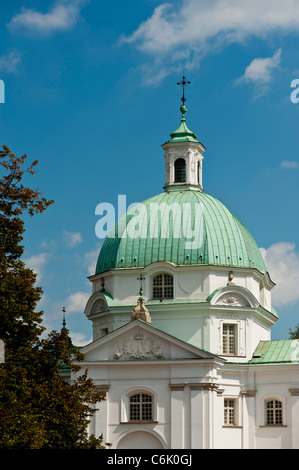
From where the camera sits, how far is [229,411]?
60.2 meters

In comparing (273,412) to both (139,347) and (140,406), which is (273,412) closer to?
(140,406)

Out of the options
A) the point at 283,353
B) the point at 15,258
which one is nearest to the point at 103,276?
the point at 283,353

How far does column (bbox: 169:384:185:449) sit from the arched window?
50.9ft

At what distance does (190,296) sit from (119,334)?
17.6ft

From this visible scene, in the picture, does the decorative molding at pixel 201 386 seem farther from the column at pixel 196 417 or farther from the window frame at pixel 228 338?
the window frame at pixel 228 338

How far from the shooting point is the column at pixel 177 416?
186ft

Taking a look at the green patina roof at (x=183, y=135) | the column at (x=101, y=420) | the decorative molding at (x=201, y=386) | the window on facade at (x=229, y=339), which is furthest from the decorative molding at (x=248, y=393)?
the green patina roof at (x=183, y=135)

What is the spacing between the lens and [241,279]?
6250 cm

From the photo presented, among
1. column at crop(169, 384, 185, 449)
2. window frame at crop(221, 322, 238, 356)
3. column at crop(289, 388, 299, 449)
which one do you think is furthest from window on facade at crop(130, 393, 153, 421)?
column at crop(289, 388, 299, 449)

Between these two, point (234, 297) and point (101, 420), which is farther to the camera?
point (234, 297)

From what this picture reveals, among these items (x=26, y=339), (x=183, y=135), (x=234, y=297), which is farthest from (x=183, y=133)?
(x=26, y=339)

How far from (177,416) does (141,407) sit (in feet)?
7.33
